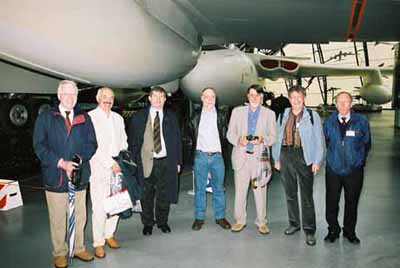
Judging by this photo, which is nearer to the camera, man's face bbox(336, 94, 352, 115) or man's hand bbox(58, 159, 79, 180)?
man's hand bbox(58, 159, 79, 180)

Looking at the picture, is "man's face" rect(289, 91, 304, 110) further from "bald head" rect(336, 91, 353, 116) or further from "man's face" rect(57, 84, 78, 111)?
"man's face" rect(57, 84, 78, 111)

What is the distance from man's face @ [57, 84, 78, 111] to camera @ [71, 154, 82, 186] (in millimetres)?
394

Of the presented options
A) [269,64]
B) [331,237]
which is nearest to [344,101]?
[331,237]

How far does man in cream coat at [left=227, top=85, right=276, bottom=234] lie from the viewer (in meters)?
4.00

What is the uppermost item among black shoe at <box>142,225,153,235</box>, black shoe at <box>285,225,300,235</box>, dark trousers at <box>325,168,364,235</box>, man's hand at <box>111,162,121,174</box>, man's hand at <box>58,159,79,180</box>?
man's hand at <box>58,159,79,180</box>

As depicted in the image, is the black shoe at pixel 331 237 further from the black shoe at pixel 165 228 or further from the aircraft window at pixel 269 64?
the aircraft window at pixel 269 64

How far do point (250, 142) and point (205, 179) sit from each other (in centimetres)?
63

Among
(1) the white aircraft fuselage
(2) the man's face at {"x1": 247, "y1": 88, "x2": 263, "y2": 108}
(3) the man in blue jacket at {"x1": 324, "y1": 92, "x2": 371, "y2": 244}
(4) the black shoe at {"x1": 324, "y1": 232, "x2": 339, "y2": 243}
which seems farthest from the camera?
(2) the man's face at {"x1": 247, "y1": 88, "x2": 263, "y2": 108}

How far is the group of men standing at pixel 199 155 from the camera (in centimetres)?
311

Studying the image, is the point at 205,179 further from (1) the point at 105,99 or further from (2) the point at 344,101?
(2) the point at 344,101

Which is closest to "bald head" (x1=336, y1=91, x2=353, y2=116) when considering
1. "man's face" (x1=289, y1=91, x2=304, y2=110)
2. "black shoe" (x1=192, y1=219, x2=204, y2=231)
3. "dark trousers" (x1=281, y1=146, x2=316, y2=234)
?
"man's face" (x1=289, y1=91, x2=304, y2=110)

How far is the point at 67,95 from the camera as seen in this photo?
10.1 ft

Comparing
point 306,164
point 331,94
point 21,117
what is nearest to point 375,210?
point 306,164

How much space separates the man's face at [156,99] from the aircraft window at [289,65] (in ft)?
32.7
